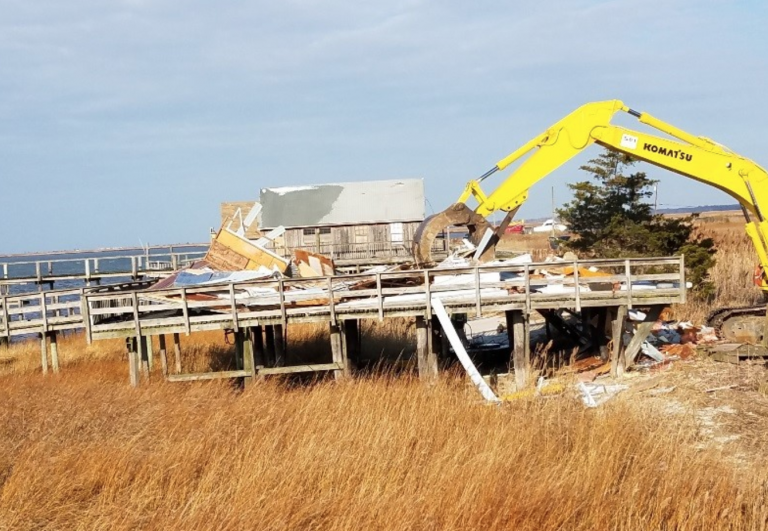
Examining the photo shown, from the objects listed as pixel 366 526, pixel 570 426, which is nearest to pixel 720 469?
pixel 570 426

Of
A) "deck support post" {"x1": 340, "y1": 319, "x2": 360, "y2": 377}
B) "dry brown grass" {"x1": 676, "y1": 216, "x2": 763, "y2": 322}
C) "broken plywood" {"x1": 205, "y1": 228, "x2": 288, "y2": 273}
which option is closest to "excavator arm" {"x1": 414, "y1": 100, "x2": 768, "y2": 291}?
"deck support post" {"x1": 340, "y1": 319, "x2": 360, "y2": 377}

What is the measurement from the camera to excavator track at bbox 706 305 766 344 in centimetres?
2050

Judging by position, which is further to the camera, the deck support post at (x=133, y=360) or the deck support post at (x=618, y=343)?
the deck support post at (x=133, y=360)

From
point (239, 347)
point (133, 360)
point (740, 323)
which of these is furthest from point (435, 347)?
point (740, 323)

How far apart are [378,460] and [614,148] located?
10.4m

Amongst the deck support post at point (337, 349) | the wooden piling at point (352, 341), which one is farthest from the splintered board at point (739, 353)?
the wooden piling at point (352, 341)

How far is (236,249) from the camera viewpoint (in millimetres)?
22484

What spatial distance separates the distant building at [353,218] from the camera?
41.9 meters

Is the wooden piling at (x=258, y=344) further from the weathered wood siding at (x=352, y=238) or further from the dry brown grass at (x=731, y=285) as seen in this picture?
the weathered wood siding at (x=352, y=238)

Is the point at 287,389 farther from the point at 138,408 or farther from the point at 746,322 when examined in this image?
the point at 746,322

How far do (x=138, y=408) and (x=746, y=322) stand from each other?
1360cm

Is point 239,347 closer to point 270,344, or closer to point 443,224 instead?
point 270,344

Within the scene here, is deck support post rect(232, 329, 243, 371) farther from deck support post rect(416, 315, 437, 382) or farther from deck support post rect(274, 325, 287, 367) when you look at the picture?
deck support post rect(416, 315, 437, 382)

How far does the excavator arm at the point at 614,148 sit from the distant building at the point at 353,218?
72.3 feet
